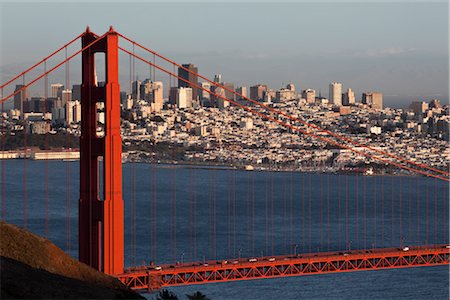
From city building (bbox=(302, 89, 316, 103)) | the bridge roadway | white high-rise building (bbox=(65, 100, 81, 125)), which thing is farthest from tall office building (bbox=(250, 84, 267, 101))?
the bridge roadway

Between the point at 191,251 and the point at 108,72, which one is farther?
the point at 191,251

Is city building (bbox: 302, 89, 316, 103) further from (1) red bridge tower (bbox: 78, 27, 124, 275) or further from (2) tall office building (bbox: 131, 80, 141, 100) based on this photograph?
(1) red bridge tower (bbox: 78, 27, 124, 275)

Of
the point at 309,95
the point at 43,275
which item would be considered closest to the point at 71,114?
the point at 309,95

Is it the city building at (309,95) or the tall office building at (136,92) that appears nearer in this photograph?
the tall office building at (136,92)

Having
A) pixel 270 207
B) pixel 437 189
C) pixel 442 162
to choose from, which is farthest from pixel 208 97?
pixel 270 207

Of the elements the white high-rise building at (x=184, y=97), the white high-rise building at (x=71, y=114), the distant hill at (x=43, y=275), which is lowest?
the distant hill at (x=43, y=275)

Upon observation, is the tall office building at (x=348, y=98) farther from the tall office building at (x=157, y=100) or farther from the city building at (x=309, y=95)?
the tall office building at (x=157, y=100)

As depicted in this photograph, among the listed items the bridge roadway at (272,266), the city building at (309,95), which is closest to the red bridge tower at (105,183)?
the bridge roadway at (272,266)

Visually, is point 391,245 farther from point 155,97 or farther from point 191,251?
point 155,97
